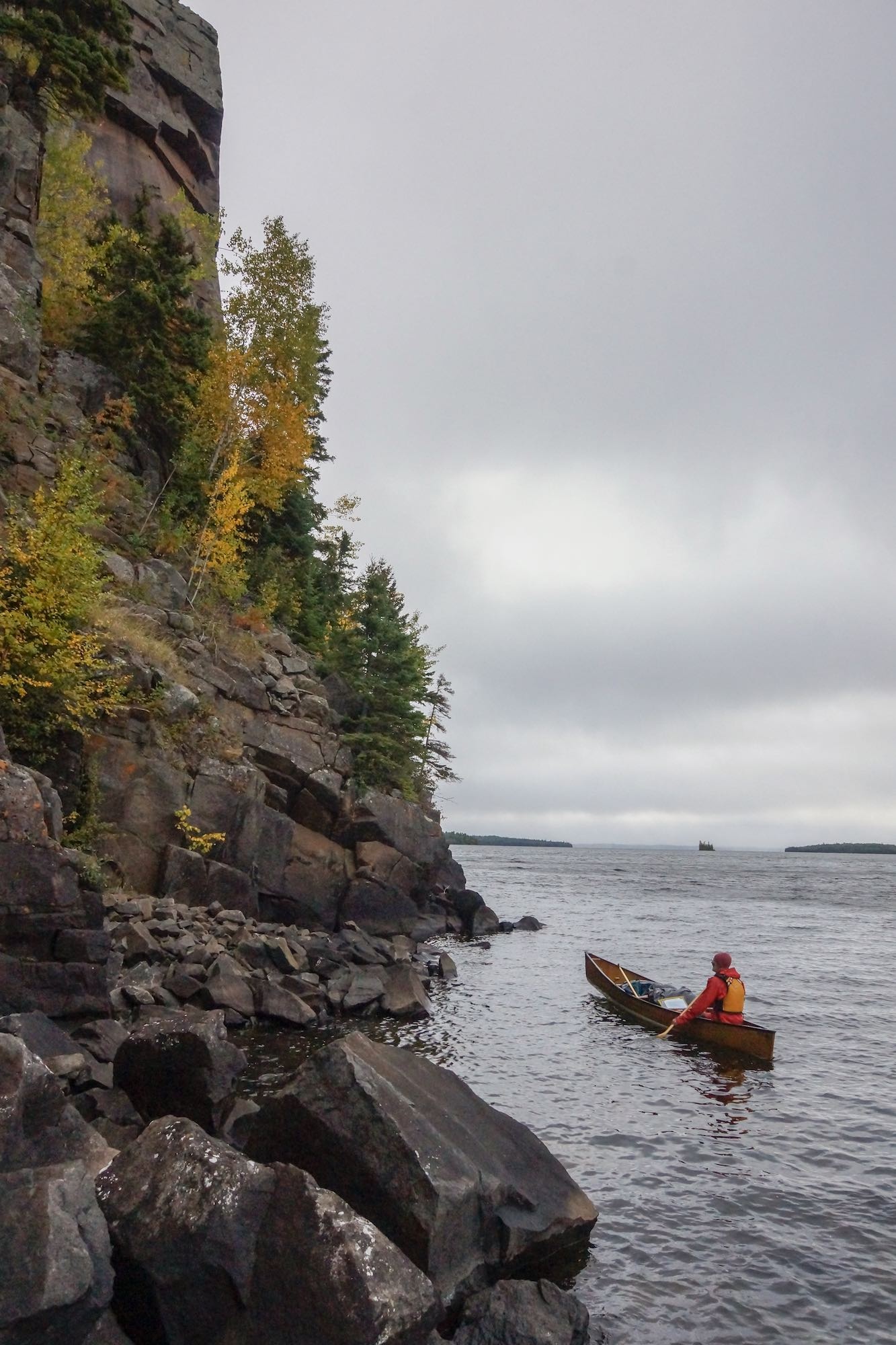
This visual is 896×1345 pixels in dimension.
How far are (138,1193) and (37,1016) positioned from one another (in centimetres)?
553

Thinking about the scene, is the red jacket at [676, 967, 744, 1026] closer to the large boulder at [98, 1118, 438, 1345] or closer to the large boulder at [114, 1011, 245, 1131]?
the large boulder at [114, 1011, 245, 1131]

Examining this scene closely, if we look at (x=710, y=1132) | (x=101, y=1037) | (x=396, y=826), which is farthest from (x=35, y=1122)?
(x=396, y=826)

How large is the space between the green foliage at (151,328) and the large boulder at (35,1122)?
90.3ft

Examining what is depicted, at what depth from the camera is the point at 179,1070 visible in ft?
29.9

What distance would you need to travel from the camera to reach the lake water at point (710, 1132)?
8.40 meters

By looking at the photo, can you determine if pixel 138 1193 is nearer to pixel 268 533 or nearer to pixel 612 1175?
pixel 612 1175

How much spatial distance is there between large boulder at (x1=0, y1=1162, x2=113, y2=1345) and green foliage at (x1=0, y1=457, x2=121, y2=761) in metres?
10.9

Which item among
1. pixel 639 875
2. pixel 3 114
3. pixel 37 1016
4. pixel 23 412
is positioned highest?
pixel 3 114

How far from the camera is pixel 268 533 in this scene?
119 ft

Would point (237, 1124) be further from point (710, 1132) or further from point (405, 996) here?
point (405, 996)

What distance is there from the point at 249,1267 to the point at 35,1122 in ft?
7.57

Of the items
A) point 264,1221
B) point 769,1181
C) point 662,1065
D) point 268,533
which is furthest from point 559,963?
point 264,1221

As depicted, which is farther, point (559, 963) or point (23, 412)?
point (559, 963)

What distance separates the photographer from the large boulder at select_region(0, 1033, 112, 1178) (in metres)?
6.34
